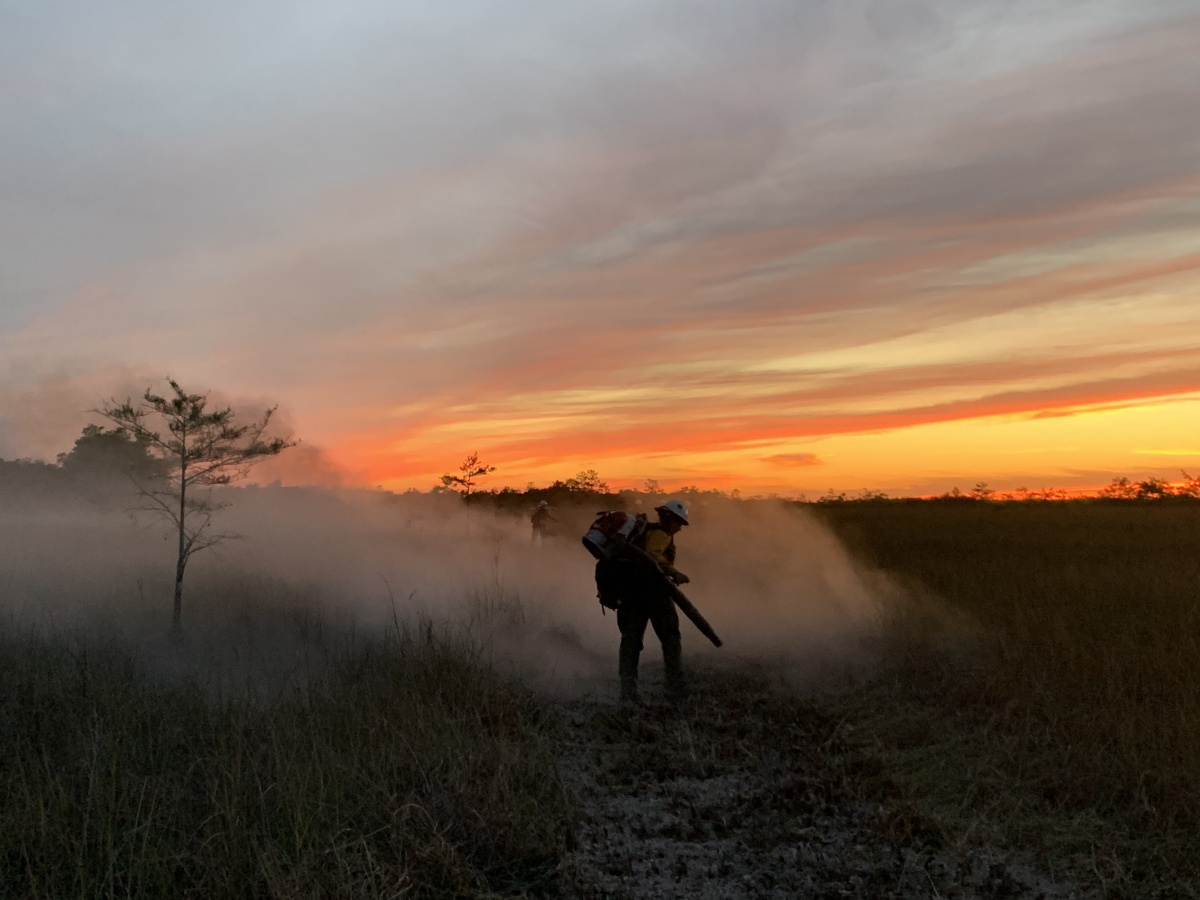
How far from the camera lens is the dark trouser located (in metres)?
9.59

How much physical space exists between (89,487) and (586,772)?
135 ft

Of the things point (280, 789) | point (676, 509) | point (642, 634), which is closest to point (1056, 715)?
point (642, 634)

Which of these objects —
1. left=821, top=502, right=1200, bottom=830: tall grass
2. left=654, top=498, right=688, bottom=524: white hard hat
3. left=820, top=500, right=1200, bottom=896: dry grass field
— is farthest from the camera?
left=654, top=498, right=688, bottom=524: white hard hat

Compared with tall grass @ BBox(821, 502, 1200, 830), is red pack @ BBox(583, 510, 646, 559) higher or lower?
higher

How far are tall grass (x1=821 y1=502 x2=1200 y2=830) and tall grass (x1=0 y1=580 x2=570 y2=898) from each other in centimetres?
394

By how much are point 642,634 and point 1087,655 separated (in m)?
4.67

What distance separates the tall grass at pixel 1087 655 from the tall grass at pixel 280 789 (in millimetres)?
3939

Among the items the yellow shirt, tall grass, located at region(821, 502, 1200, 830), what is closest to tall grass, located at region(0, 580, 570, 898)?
the yellow shirt

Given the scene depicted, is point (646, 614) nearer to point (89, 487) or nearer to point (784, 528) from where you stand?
point (784, 528)

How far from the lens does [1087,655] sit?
9.26 m

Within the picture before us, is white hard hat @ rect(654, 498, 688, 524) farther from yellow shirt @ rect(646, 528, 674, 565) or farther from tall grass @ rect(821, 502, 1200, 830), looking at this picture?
tall grass @ rect(821, 502, 1200, 830)

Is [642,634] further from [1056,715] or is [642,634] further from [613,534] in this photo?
[1056,715]

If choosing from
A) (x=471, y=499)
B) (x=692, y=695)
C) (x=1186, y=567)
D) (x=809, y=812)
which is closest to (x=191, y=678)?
(x=692, y=695)

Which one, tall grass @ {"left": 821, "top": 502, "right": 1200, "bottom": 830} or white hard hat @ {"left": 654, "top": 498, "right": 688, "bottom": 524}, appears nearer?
tall grass @ {"left": 821, "top": 502, "right": 1200, "bottom": 830}
